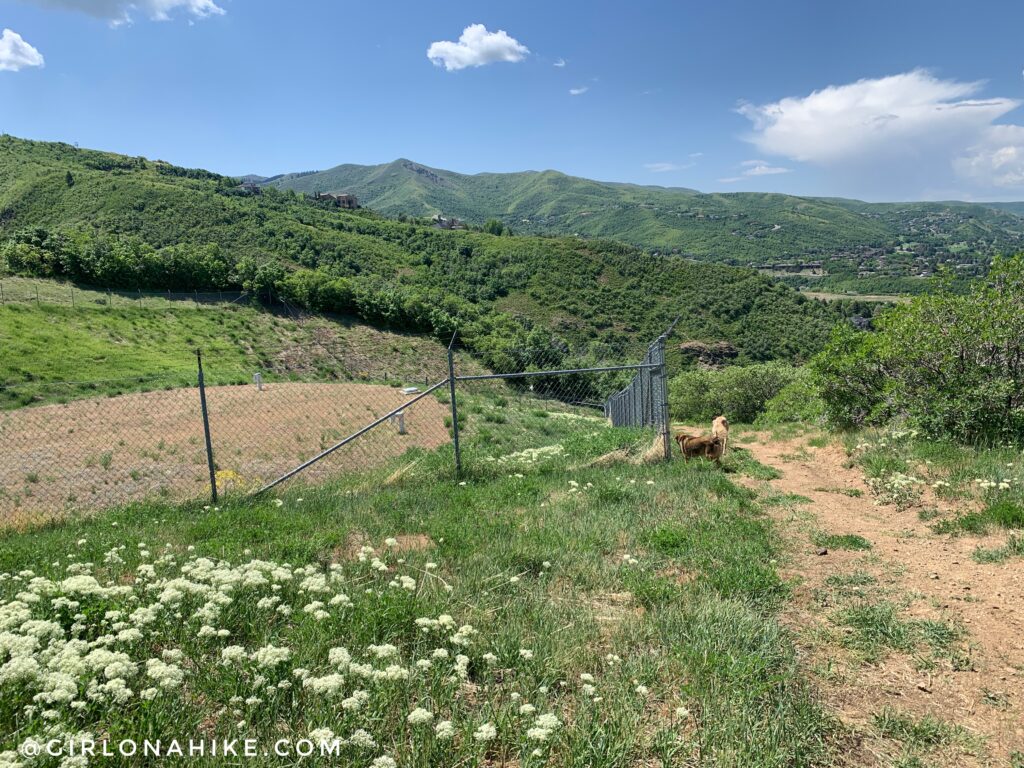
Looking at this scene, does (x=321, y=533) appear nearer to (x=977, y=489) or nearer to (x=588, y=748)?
(x=588, y=748)

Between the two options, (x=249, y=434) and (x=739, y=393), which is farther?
(x=739, y=393)

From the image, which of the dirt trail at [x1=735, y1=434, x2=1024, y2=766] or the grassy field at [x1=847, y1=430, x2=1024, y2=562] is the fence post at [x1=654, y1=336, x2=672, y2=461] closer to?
the dirt trail at [x1=735, y1=434, x2=1024, y2=766]

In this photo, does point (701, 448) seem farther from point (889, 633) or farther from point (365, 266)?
point (365, 266)

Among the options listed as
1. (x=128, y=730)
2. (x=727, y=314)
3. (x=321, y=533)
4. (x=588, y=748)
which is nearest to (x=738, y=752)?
(x=588, y=748)

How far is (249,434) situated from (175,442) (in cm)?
168

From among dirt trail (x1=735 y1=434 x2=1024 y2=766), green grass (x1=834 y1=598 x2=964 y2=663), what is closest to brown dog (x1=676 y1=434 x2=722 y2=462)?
dirt trail (x1=735 y1=434 x2=1024 y2=766)

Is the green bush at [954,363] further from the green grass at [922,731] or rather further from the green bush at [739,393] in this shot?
the green bush at [739,393]

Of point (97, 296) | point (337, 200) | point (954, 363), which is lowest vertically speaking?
point (954, 363)

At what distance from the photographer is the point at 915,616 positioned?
3859mm

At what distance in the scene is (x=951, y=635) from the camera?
3.59m

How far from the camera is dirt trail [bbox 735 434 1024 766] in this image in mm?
2846

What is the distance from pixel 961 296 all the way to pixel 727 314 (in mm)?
70026

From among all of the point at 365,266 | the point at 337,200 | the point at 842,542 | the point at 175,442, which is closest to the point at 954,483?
the point at 842,542

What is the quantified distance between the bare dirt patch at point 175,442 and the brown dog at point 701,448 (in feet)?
20.1
